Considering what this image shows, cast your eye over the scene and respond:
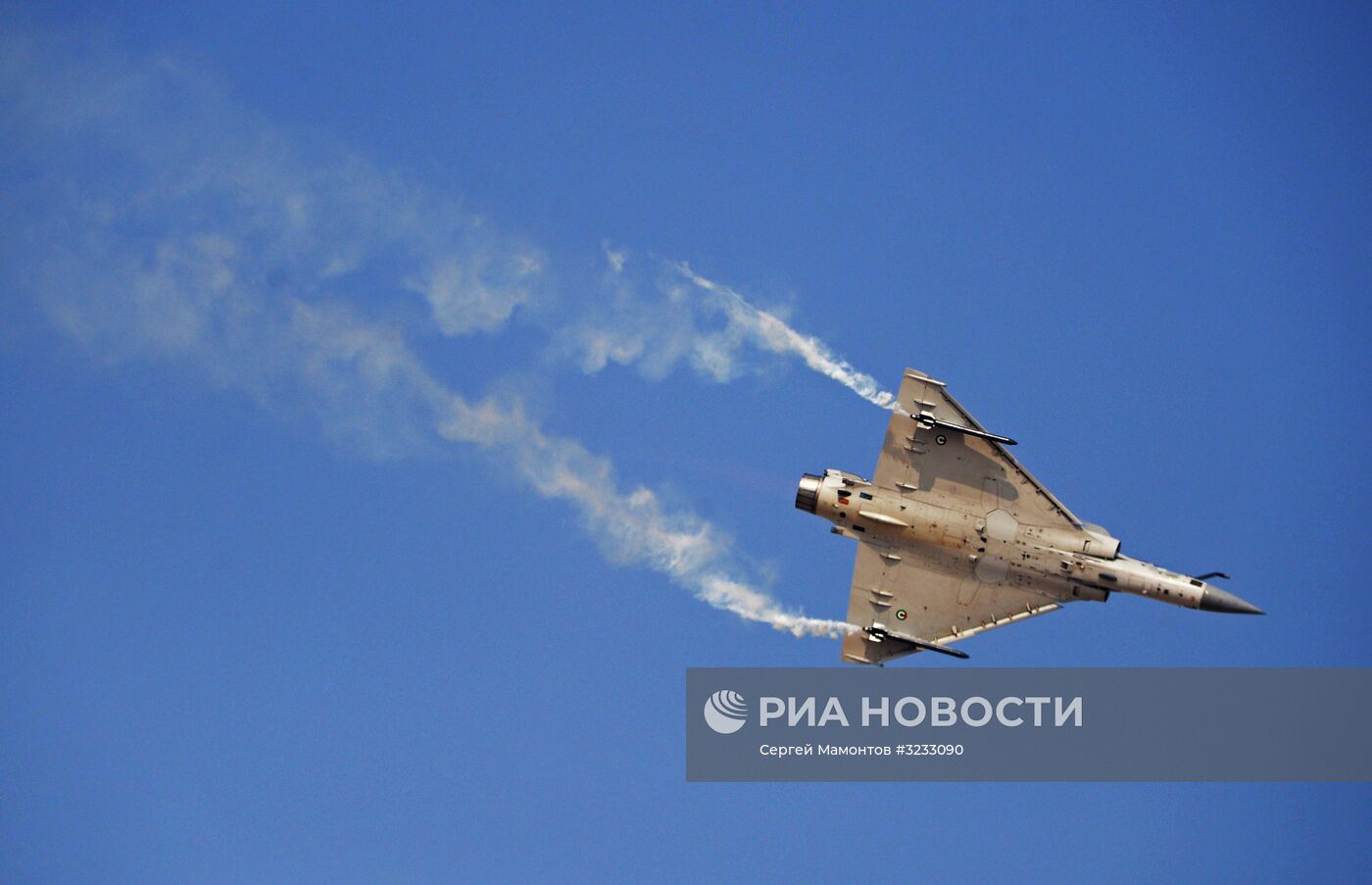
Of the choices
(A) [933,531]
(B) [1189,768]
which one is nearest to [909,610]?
(A) [933,531]

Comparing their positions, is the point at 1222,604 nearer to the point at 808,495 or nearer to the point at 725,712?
the point at 808,495

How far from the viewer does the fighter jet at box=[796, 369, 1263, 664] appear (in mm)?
40156

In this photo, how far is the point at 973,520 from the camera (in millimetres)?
41062

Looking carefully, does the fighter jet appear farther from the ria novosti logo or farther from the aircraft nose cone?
the ria novosti logo

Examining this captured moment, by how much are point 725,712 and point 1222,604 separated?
1362cm

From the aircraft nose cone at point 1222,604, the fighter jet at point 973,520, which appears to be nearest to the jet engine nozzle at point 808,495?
the fighter jet at point 973,520

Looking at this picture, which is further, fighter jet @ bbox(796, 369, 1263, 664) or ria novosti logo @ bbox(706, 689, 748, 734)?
ria novosti logo @ bbox(706, 689, 748, 734)

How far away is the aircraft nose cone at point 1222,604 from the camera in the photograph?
131ft

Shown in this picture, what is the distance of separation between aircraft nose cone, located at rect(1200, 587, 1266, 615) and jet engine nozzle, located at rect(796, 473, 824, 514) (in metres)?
10.5

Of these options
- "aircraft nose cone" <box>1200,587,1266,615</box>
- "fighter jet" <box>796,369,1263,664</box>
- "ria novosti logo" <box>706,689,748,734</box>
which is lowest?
"ria novosti logo" <box>706,689,748,734</box>

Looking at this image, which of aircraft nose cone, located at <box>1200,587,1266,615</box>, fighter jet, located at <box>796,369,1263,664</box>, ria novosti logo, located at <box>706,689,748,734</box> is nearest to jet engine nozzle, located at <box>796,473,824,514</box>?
fighter jet, located at <box>796,369,1263,664</box>

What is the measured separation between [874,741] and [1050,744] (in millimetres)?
4908

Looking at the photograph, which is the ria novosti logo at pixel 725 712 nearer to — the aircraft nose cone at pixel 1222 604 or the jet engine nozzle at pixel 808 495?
the jet engine nozzle at pixel 808 495

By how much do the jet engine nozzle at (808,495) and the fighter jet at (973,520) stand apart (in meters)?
0.03
